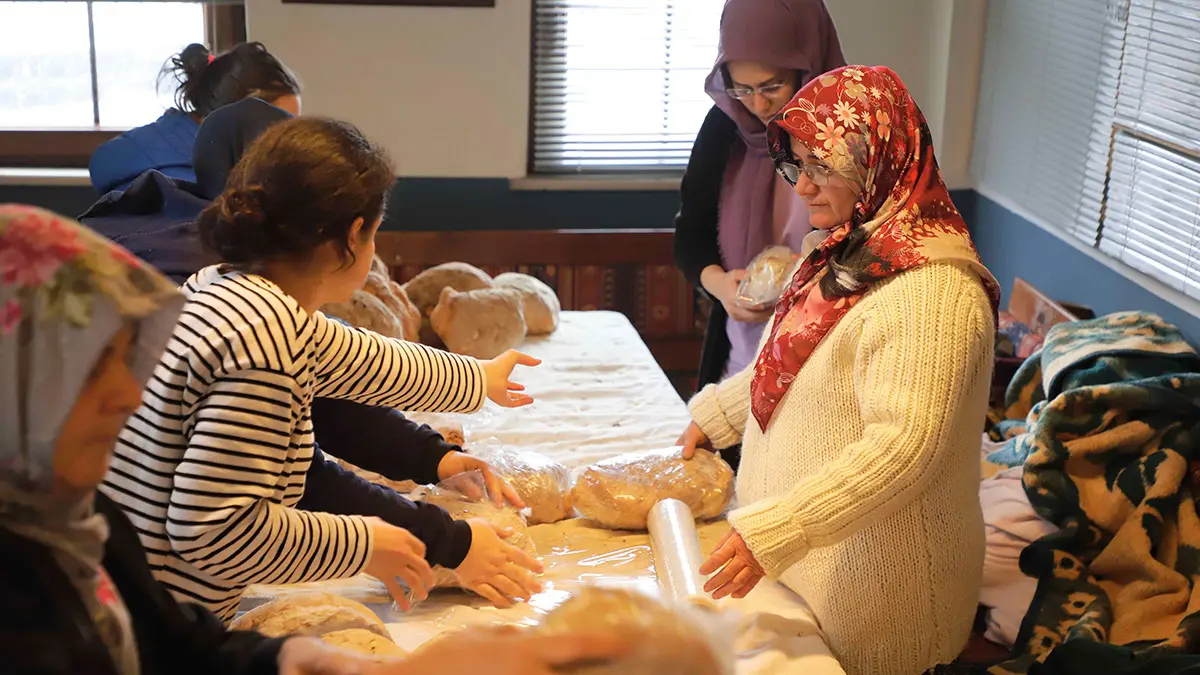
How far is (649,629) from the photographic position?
752 millimetres

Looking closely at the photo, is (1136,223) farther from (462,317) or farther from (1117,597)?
(462,317)

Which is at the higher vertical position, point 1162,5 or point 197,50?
point 1162,5

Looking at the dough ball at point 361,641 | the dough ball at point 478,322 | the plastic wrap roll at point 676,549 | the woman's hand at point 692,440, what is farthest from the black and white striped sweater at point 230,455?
the dough ball at point 478,322

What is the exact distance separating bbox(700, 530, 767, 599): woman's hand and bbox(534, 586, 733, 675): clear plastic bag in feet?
2.46

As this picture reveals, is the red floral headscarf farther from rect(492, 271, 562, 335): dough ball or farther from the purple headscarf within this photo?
rect(492, 271, 562, 335): dough ball

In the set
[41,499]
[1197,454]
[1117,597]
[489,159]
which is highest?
[41,499]

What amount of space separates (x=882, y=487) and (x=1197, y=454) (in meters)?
1.49

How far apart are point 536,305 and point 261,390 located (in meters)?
2.32

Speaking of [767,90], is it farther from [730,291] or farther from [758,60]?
[730,291]

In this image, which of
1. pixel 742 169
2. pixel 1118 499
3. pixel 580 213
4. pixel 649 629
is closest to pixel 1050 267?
pixel 1118 499

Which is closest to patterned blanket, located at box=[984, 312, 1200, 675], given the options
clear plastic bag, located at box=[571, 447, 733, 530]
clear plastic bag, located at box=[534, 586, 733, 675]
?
clear plastic bag, located at box=[571, 447, 733, 530]

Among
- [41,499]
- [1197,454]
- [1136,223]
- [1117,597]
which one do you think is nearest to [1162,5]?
[1136,223]

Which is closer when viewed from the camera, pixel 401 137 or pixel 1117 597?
pixel 1117 597

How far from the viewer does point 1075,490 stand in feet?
8.86
